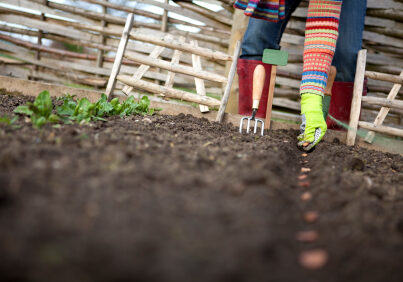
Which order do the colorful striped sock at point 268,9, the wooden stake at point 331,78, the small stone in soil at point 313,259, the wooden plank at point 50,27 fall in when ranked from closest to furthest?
1. the small stone in soil at point 313,259
2. the colorful striped sock at point 268,9
3. the wooden stake at point 331,78
4. the wooden plank at point 50,27

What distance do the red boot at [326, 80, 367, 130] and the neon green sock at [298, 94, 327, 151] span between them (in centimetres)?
78

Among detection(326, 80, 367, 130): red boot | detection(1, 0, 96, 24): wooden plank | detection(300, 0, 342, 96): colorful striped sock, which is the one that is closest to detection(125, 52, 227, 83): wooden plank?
detection(300, 0, 342, 96): colorful striped sock

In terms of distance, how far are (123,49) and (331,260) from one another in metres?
2.40

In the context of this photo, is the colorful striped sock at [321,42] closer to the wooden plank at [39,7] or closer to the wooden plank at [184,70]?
the wooden plank at [184,70]

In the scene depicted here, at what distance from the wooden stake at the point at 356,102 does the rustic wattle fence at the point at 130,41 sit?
143 centimetres

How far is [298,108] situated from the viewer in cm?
399

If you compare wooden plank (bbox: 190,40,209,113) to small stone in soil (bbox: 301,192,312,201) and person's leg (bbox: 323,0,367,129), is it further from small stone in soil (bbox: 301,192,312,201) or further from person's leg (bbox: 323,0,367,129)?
small stone in soil (bbox: 301,192,312,201)

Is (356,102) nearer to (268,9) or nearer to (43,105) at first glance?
(268,9)

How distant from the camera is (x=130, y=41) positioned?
14.6ft

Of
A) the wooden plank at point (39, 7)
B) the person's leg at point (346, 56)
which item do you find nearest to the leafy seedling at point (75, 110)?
the person's leg at point (346, 56)

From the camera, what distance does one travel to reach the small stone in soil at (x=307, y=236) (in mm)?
756

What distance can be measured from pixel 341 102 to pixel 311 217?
206 cm

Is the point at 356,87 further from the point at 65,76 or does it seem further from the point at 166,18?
the point at 65,76

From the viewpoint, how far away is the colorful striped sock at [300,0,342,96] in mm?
1936
